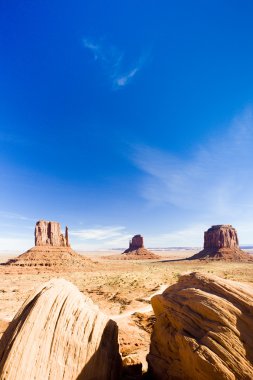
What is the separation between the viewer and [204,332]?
771cm

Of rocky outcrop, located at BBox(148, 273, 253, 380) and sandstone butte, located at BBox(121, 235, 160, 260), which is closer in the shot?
rocky outcrop, located at BBox(148, 273, 253, 380)

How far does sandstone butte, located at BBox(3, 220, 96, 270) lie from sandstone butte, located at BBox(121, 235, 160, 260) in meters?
61.9

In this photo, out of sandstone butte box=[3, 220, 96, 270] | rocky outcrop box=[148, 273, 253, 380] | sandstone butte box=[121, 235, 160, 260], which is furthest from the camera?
sandstone butte box=[121, 235, 160, 260]

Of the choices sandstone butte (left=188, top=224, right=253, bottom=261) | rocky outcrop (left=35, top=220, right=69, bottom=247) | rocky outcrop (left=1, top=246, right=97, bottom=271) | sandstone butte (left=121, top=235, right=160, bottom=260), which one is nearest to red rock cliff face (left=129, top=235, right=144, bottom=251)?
sandstone butte (left=121, top=235, right=160, bottom=260)

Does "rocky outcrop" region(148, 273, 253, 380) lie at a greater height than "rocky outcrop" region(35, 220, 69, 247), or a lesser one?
lesser

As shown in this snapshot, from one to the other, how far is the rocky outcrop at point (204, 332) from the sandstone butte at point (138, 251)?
144371 mm

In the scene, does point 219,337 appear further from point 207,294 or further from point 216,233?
point 216,233

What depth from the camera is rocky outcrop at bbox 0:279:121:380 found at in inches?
302

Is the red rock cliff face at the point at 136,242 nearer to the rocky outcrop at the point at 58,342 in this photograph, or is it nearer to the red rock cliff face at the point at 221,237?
the red rock cliff face at the point at 221,237

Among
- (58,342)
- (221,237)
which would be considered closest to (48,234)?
(221,237)

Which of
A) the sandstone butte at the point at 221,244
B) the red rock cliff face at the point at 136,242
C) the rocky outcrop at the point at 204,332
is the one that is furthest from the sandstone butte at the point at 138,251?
the rocky outcrop at the point at 204,332

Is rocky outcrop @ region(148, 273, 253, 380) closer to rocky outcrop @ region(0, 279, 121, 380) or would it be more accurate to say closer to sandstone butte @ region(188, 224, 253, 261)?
rocky outcrop @ region(0, 279, 121, 380)

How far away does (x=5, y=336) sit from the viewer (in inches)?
351

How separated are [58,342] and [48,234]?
92059mm
